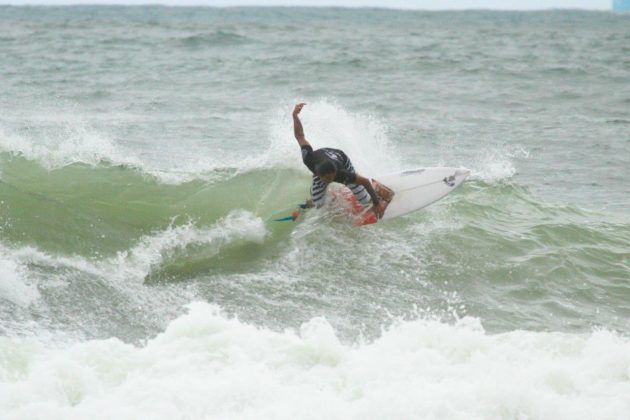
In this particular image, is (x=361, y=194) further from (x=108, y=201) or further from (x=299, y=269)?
(x=108, y=201)

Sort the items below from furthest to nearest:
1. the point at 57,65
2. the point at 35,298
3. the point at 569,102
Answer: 1. the point at 57,65
2. the point at 569,102
3. the point at 35,298

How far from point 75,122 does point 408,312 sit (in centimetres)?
1036

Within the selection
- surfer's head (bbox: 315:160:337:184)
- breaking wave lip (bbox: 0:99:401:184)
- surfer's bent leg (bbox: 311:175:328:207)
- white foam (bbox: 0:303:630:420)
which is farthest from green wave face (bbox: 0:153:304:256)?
white foam (bbox: 0:303:630:420)

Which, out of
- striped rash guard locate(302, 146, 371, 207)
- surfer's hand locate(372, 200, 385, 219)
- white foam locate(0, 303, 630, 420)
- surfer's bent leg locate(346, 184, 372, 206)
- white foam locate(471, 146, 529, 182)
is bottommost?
white foam locate(471, 146, 529, 182)

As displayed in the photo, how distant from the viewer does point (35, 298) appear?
23.9 feet

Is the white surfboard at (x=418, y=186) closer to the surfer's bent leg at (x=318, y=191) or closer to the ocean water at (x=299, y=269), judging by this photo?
the ocean water at (x=299, y=269)

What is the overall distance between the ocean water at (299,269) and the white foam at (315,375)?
0.6 inches

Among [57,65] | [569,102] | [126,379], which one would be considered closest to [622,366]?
[126,379]

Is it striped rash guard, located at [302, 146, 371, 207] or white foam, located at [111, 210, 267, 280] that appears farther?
striped rash guard, located at [302, 146, 371, 207]

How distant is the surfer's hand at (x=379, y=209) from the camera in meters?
9.50

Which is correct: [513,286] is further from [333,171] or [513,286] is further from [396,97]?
[396,97]

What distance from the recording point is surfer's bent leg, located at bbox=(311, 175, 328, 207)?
9.45 metres

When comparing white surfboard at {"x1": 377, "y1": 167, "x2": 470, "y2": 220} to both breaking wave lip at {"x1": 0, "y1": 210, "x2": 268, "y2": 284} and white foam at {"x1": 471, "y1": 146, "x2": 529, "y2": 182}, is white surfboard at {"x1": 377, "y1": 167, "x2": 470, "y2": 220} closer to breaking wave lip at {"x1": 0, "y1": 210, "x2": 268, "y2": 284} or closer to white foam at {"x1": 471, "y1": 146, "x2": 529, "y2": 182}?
breaking wave lip at {"x1": 0, "y1": 210, "x2": 268, "y2": 284}

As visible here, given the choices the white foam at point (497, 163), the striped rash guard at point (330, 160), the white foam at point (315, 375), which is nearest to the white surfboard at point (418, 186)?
the striped rash guard at point (330, 160)
